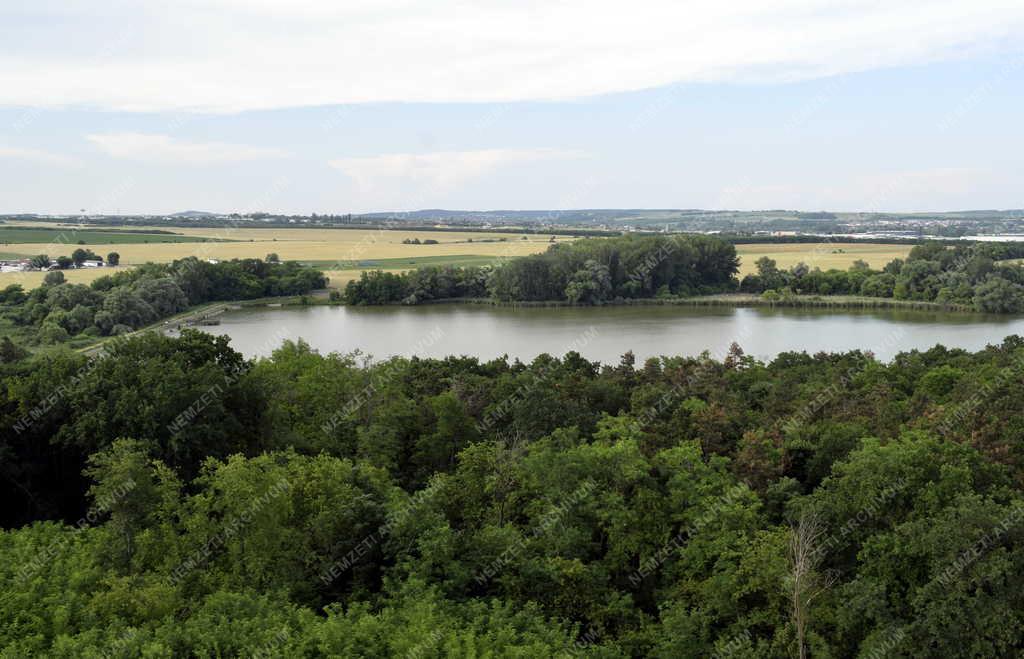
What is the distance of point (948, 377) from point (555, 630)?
16328mm

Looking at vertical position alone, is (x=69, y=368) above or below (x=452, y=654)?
above

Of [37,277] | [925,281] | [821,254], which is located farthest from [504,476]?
[821,254]

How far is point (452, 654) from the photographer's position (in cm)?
991

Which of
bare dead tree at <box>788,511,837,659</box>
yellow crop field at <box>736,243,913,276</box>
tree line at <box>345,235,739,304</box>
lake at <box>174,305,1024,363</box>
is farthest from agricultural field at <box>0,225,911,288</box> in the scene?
bare dead tree at <box>788,511,837,659</box>

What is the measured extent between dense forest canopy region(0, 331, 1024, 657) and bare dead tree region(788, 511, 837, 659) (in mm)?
56

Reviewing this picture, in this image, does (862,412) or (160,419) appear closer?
(160,419)

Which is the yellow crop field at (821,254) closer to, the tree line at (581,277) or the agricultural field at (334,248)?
the tree line at (581,277)

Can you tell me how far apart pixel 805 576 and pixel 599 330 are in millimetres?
38843

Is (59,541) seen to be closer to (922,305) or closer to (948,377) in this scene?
(948,377)

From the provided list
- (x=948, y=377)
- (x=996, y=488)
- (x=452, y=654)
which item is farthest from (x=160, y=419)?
(x=948, y=377)

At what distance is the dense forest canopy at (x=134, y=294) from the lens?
4972 centimetres

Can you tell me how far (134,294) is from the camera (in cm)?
5416

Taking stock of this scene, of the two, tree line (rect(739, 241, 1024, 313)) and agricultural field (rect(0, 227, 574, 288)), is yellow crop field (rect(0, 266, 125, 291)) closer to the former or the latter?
agricultural field (rect(0, 227, 574, 288))

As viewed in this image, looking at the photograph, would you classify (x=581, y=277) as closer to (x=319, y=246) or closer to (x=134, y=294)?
(x=134, y=294)
